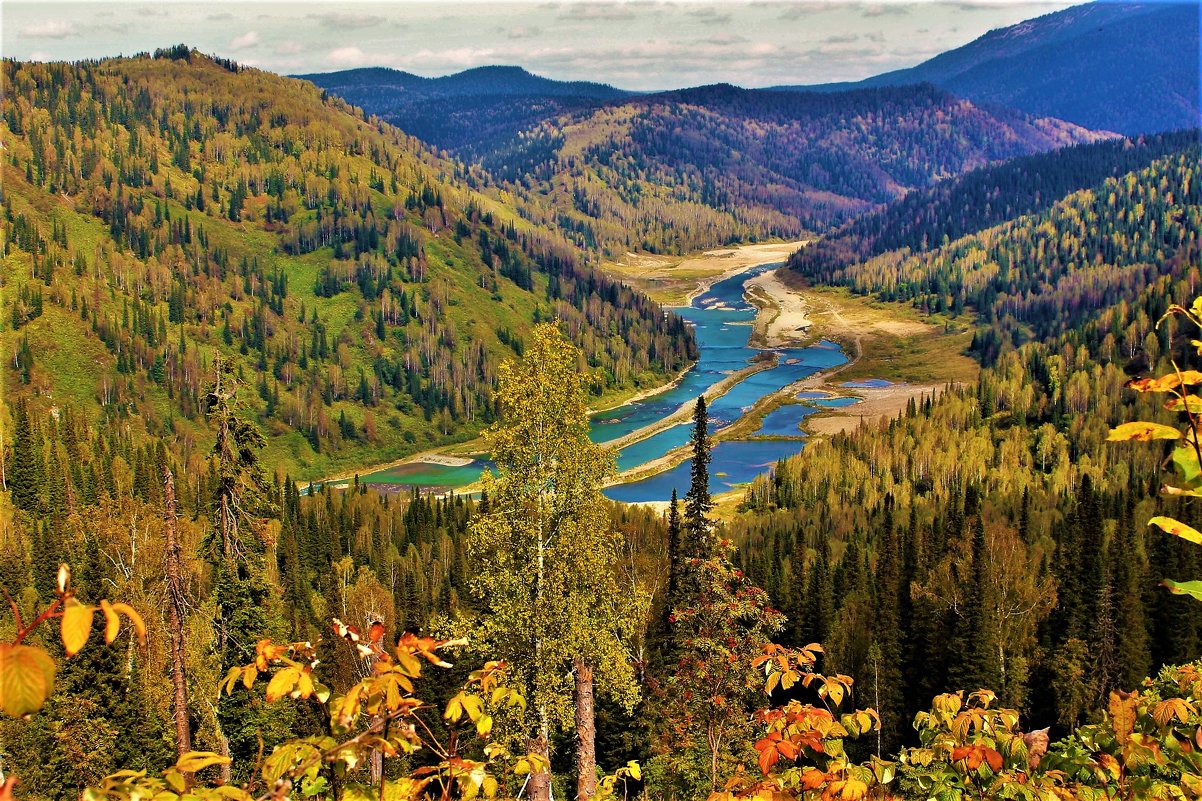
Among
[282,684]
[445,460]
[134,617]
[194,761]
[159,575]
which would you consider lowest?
[445,460]

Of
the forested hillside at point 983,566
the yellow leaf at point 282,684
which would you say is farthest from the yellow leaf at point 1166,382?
the forested hillside at point 983,566

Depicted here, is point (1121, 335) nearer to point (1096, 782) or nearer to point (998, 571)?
point (998, 571)

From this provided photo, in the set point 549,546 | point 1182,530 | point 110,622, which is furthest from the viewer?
point 549,546

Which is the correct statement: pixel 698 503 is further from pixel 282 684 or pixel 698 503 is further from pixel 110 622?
pixel 110 622

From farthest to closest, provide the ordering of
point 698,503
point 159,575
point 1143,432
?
point 698,503 < point 159,575 < point 1143,432

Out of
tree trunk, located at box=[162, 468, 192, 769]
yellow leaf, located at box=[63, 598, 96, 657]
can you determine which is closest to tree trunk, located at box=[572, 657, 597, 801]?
tree trunk, located at box=[162, 468, 192, 769]

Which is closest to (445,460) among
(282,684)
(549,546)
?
(549,546)

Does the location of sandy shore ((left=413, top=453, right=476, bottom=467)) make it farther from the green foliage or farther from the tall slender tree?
the green foliage

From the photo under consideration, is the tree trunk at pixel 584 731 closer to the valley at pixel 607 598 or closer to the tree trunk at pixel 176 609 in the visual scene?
the valley at pixel 607 598
